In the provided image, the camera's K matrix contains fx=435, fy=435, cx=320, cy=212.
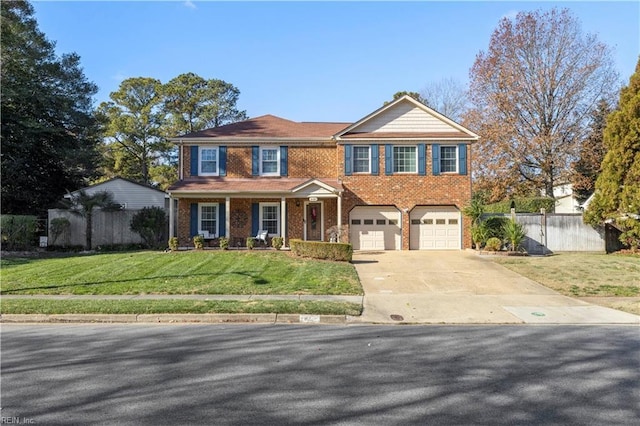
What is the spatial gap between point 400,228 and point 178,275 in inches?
462

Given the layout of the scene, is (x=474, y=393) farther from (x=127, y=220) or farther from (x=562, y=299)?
(x=127, y=220)

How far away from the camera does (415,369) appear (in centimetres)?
551

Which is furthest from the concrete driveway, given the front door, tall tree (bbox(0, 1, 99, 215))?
tall tree (bbox(0, 1, 99, 215))

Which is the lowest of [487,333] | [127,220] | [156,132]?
[487,333]

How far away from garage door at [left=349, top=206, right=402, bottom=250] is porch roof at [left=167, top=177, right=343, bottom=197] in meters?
1.90

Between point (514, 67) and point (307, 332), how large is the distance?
1071 inches

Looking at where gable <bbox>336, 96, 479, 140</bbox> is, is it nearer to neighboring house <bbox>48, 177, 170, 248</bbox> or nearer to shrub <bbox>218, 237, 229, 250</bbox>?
shrub <bbox>218, 237, 229, 250</bbox>

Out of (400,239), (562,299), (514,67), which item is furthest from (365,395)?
(514,67)

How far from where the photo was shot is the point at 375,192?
70.6ft

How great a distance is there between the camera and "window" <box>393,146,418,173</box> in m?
21.7

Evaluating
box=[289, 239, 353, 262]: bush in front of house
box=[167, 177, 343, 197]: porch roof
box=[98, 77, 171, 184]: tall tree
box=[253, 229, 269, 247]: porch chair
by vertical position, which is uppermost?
box=[98, 77, 171, 184]: tall tree

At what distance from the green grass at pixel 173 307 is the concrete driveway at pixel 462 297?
92 centimetres

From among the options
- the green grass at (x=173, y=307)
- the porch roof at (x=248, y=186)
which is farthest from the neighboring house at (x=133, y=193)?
the green grass at (x=173, y=307)

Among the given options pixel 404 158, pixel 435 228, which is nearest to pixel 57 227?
pixel 404 158
